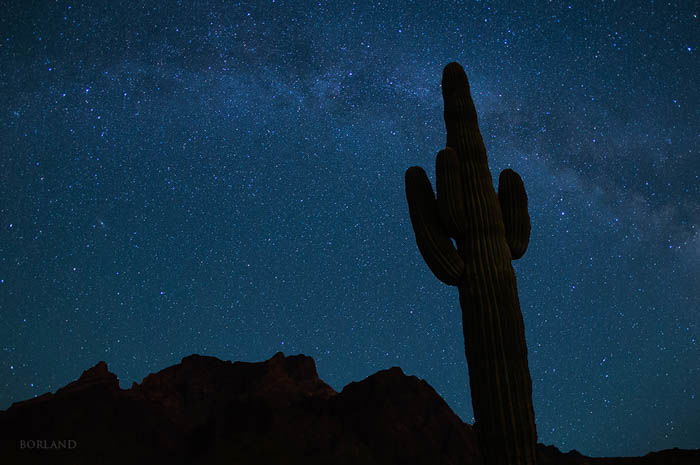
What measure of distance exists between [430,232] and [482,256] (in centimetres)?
63

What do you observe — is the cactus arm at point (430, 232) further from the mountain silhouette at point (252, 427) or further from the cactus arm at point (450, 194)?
the mountain silhouette at point (252, 427)

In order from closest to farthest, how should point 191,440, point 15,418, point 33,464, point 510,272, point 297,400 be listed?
point 510,272, point 33,464, point 15,418, point 191,440, point 297,400

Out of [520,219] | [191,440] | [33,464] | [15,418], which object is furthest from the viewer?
[191,440]

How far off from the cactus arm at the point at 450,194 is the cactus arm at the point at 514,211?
0.76m

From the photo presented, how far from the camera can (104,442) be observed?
27.7 meters

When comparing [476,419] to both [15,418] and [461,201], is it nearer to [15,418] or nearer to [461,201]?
[461,201]

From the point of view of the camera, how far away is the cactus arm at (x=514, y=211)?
5.55 m

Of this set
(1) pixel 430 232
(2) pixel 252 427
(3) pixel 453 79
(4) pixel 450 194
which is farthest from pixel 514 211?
(2) pixel 252 427

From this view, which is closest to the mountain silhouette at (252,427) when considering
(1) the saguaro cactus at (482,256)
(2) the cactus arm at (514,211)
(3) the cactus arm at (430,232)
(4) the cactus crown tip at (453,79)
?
(2) the cactus arm at (514,211)

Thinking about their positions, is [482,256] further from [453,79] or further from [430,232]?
[453,79]

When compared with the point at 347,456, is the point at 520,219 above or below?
above

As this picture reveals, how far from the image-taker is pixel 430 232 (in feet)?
17.2

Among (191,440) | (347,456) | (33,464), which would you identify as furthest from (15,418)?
(347,456)

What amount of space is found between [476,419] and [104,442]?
98.8 feet
